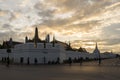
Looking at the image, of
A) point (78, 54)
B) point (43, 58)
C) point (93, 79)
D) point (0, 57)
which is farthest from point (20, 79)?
point (78, 54)

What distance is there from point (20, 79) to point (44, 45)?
7828cm

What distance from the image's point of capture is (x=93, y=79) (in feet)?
108

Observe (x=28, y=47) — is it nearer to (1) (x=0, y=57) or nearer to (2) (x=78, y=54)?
(1) (x=0, y=57)

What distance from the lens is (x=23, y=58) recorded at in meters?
110

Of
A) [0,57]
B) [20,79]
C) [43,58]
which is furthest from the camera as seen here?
[0,57]

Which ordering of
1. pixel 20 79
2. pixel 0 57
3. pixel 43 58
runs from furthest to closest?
pixel 0 57 → pixel 43 58 → pixel 20 79

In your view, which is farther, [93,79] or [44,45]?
[44,45]

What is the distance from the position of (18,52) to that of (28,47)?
6665 mm

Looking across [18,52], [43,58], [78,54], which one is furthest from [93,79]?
[78,54]

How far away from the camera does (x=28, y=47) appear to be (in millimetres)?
108875

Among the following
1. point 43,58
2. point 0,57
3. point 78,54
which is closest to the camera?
point 43,58

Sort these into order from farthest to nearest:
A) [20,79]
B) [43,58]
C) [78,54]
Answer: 1. [78,54]
2. [43,58]
3. [20,79]

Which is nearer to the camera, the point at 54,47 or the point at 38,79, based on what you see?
the point at 38,79

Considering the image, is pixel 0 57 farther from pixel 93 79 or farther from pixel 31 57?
pixel 93 79
